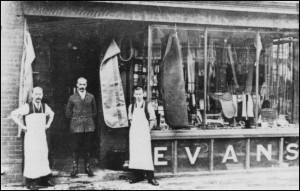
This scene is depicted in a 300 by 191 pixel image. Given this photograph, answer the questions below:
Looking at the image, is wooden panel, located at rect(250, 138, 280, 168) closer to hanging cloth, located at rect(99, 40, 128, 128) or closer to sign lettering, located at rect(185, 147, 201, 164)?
sign lettering, located at rect(185, 147, 201, 164)

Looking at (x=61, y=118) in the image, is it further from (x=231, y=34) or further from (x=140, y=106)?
(x=231, y=34)

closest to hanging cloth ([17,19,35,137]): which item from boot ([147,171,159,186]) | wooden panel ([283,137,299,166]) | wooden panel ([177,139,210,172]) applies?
boot ([147,171,159,186])

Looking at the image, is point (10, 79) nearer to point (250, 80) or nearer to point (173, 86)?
point (173, 86)

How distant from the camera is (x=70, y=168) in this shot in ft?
28.5

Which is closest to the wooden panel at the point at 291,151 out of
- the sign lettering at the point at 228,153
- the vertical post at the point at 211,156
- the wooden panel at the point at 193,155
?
the sign lettering at the point at 228,153

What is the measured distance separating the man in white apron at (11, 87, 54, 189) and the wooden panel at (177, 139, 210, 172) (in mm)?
2673

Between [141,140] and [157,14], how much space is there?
2420 millimetres

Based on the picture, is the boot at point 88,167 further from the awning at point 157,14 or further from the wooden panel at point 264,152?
the wooden panel at point 264,152

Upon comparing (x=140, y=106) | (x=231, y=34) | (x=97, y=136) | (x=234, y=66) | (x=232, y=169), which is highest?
(x=231, y=34)

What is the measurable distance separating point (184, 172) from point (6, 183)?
11.1ft

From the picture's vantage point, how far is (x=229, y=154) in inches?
341

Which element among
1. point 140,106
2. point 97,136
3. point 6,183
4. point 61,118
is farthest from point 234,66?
point 6,183

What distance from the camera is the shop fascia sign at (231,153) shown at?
27.0 feet

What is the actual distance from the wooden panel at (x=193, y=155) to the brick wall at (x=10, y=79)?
312 centimetres
